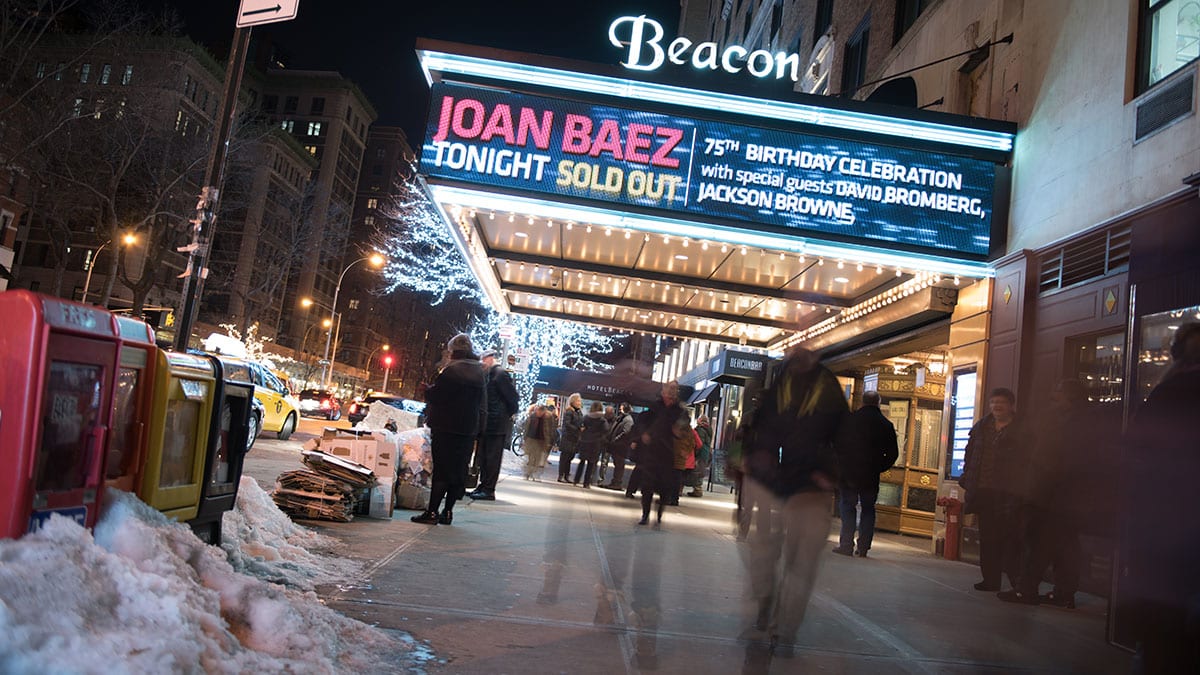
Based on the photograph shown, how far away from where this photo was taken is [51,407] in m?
3.19

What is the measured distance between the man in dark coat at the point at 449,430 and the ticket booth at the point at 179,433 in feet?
13.0

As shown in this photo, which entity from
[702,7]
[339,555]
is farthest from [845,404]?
[702,7]

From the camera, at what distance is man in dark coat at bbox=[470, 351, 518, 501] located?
11773 millimetres

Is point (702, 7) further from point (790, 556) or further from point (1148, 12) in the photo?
point (790, 556)

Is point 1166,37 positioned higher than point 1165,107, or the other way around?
point 1166,37

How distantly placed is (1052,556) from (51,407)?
25.0ft

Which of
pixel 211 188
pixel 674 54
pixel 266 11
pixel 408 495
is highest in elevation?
pixel 674 54

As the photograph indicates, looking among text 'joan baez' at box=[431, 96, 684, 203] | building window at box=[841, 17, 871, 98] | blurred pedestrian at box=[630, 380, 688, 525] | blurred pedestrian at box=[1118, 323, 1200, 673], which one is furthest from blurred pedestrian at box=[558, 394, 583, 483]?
blurred pedestrian at box=[1118, 323, 1200, 673]

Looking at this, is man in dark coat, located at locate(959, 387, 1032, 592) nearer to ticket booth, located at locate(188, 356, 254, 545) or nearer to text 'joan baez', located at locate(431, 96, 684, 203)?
text 'joan baez', located at locate(431, 96, 684, 203)

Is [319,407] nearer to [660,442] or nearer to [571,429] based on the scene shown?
[571,429]

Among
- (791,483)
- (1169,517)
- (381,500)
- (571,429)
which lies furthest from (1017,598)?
(571,429)

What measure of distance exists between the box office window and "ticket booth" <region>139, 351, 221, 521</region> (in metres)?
0.61

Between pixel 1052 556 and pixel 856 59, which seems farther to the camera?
pixel 856 59

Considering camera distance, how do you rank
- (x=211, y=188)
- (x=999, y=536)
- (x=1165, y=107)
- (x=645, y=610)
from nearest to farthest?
(x=645, y=610)
(x=999, y=536)
(x=1165, y=107)
(x=211, y=188)
